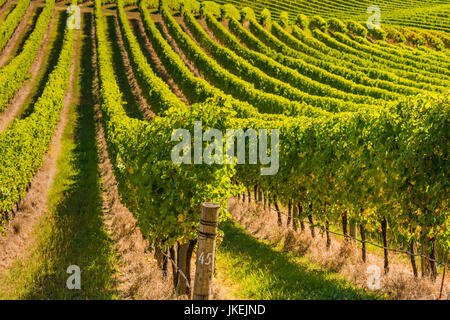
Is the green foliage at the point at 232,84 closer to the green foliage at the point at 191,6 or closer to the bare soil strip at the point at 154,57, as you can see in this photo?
the bare soil strip at the point at 154,57

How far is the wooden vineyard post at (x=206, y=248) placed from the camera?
18.7 ft

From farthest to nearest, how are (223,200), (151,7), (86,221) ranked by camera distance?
(151,7), (86,221), (223,200)

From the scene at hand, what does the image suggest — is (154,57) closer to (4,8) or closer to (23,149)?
(4,8)

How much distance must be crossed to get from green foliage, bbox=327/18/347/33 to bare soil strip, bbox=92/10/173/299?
5300cm

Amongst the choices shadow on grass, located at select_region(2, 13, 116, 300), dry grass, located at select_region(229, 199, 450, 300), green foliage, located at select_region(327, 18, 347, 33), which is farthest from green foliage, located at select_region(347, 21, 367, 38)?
dry grass, located at select_region(229, 199, 450, 300)

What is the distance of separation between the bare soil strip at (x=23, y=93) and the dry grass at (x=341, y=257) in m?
22.2

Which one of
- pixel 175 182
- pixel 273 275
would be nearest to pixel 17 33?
pixel 175 182

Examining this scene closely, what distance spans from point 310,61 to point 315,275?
38120 millimetres

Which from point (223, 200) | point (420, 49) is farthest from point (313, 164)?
point (420, 49)

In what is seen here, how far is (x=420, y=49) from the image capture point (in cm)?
5431

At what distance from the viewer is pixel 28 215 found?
16.5 m

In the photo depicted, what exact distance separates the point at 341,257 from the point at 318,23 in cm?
6090

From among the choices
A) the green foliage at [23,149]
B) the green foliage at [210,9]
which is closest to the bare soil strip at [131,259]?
the green foliage at [23,149]

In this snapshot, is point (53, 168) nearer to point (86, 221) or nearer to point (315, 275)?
point (86, 221)
